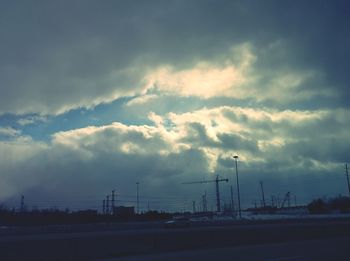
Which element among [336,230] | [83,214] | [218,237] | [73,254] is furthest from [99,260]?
[83,214]

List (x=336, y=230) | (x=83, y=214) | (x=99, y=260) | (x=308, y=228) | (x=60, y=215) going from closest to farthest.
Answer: (x=99, y=260), (x=308, y=228), (x=336, y=230), (x=60, y=215), (x=83, y=214)

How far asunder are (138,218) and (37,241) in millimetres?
→ 72372

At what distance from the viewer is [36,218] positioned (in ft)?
228

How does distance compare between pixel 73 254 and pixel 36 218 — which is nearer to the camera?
Answer: pixel 73 254

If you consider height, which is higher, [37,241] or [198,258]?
[37,241]

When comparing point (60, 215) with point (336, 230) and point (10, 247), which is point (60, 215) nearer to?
point (336, 230)

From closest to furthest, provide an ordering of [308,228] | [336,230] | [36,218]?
[308,228] → [336,230] → [36,218]

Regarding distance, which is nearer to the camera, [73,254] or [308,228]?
[73,254]

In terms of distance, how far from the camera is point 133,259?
18531mm

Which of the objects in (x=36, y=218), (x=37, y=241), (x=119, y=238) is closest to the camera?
(x=37, y=241)

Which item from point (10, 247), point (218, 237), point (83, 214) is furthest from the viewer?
point (83, 214)

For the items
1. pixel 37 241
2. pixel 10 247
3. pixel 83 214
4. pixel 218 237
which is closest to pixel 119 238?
pixel 37 241

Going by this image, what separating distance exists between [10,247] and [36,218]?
5686cm

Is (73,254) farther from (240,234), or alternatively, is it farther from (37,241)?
(240,234)
